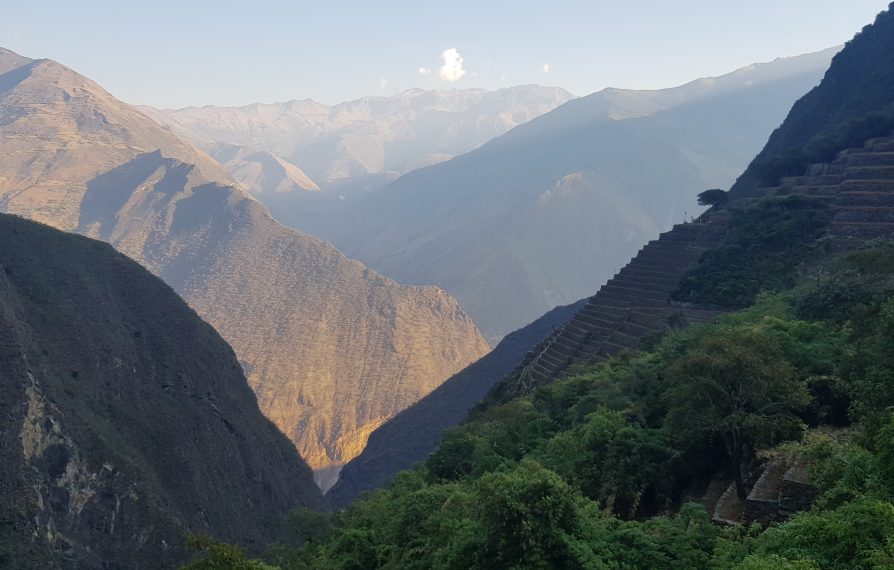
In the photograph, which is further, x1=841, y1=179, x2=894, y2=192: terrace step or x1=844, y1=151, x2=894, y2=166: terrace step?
x1=844, y1=151, x2=894, y2=166: terrace step

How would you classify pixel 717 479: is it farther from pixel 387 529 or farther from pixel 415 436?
pixel 415 436

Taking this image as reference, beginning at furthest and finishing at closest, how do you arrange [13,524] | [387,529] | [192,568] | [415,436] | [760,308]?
[415,436], [13,524], [760,308], [387,529], [192,568]

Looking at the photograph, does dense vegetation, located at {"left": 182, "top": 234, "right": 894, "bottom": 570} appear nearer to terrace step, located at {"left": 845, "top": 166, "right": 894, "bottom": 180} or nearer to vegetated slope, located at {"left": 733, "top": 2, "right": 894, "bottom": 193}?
terrace step, located at {"left": 845, "top": 166, "right": 894, "bottom": 180}

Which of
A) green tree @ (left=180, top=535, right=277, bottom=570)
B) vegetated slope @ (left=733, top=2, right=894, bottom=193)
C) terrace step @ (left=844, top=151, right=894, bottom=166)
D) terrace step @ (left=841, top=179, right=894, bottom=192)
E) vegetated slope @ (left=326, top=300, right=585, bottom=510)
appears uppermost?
vegetated slope @ (left=733, top=2, right=894, bottom=193)

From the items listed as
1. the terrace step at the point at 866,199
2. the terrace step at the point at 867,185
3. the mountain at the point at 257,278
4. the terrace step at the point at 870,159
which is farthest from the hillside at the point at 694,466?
the mountain at the point at 257,278

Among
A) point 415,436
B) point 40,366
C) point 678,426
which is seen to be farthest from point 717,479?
Answer: point 415,436

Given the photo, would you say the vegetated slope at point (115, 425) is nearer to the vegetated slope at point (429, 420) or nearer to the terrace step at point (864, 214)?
the vegetated slope at point (429, 420)

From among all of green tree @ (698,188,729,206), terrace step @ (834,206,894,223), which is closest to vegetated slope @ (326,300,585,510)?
green tree @ (698,188,729,206)
